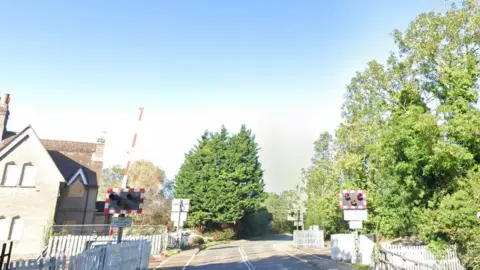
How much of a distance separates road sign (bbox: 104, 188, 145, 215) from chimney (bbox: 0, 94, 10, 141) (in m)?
23.9

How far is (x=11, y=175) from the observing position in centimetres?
2386

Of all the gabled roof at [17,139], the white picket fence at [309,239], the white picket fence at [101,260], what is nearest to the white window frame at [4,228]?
the gabled roof at [17,139]

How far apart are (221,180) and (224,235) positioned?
24.8 ft

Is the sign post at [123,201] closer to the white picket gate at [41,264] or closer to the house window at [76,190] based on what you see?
the white picket gate at [41,264]

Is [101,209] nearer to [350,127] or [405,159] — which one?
[350,127]

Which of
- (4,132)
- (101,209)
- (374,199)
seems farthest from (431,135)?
(4,132)

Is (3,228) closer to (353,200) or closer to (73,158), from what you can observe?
(73,158)

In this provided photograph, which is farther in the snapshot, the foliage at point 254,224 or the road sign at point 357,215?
the foliage at point 254,224

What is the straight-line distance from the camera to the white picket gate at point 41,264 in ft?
19.7

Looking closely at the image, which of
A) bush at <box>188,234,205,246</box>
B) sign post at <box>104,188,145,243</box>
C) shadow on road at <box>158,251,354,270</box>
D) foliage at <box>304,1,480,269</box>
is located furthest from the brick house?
foliage at <box>304,1,480,269</box>

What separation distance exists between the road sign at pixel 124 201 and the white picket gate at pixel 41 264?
3.16m

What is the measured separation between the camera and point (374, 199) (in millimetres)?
29484

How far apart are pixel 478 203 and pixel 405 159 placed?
4.84 meters

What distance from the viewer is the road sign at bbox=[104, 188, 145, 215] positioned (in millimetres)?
10469
